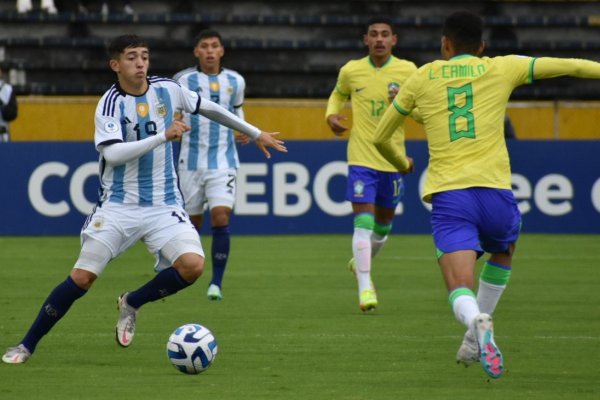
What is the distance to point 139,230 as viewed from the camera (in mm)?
8086

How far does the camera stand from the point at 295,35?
22.6 meters

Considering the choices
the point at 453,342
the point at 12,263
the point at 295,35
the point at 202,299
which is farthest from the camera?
the point at 295,35

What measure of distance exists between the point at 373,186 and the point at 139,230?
343 cm

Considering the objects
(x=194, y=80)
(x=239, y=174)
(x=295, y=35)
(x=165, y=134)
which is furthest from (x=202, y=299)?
(x=295, y=35)

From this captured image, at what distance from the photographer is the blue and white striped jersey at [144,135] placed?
26.2 feet

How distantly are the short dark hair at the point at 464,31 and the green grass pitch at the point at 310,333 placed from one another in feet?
5.95

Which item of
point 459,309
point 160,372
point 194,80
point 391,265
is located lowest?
point 391,265

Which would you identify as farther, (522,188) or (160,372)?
(522,188)

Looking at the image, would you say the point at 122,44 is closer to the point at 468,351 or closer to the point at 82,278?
the point at 82,278

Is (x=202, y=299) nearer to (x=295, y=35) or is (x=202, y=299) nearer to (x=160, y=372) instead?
(x=160, y=372)

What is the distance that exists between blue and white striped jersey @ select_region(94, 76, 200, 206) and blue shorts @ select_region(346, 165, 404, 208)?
9.86ft

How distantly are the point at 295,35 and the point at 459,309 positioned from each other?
16085 mm

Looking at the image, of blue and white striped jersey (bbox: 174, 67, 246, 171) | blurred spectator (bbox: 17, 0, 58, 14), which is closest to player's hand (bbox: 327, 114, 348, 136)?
blue and white striped jersey (bbox: 174, 67, 246, 171)

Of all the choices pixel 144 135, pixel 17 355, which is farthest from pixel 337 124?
pixel 17 355
